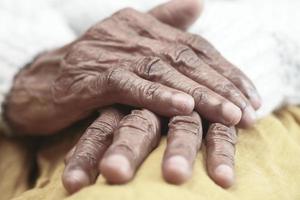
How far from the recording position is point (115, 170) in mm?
557

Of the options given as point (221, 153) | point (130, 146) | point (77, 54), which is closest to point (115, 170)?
point (130, 146)

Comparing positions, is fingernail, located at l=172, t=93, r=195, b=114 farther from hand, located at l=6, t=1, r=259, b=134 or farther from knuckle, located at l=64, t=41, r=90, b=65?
knuckle, located at l=64, t=41, r=90, b=65

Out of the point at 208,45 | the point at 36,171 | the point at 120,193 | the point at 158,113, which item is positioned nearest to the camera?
the point at 120,193

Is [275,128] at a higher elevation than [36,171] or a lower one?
higher

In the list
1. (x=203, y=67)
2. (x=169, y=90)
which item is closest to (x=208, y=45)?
(x=203, y=67)

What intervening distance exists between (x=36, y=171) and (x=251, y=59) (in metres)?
0.49

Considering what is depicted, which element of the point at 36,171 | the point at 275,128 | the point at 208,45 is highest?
the point at 208,45

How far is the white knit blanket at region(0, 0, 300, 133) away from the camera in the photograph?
88 cm

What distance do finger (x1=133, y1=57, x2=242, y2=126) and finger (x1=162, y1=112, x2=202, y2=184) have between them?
0.07 ft

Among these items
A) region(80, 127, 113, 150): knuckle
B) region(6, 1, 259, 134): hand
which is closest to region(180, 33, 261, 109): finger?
region(6, 1, 259, 134): hand

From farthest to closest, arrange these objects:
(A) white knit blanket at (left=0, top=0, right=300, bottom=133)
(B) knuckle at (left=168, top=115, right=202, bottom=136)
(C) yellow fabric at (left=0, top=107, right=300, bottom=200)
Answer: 1. (A) white knit blanket at (left=0, top=0, right=300, bottom=133)
2. (B) knuckle at (left=168, top=115, right=202, bottom=136)
3. (C) yellow fabric at (left=0, top=107, right=300, bottom=200)

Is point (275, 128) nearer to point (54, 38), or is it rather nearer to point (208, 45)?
point (208, 45)

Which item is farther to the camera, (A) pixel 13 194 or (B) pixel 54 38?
(B) pixel 54 38

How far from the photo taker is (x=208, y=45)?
→ 833 mm
